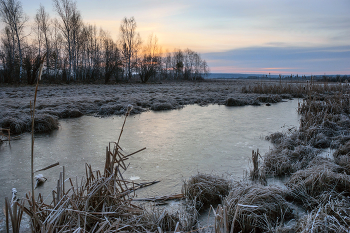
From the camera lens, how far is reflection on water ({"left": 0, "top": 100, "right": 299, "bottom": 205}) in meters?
3.16

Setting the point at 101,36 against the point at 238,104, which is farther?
the point at 101,36

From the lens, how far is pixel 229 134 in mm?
5504

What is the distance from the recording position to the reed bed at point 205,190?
2.54 m

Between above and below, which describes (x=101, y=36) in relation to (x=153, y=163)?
above

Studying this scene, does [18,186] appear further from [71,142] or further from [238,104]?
[238,104]

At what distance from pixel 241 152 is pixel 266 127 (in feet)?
8.00

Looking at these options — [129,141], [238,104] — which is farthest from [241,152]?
[238,104]

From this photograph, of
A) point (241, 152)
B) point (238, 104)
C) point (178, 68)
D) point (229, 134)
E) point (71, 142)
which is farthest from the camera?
point (178, 68)

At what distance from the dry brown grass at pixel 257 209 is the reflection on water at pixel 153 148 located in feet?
2.29

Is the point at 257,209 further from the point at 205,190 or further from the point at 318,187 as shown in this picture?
the point at 318,187

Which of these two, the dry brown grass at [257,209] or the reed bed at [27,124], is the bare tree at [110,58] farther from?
the dry brown grass at [257,209]

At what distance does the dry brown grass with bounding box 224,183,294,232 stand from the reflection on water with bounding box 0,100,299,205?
0.70m

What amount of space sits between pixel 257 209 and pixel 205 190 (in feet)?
1.91

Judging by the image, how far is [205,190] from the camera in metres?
2.60
